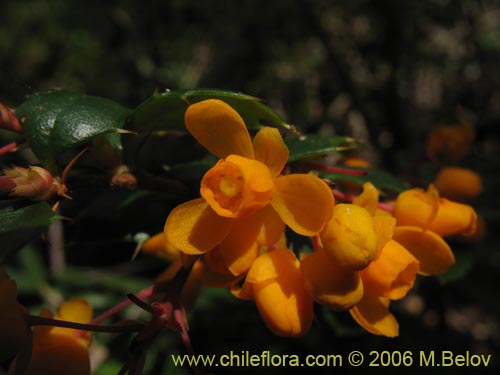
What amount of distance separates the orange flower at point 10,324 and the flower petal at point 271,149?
355mm

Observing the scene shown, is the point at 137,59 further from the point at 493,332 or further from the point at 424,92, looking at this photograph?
the point at 493,332

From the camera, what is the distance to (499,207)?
150 centimetres

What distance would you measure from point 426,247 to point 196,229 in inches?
13.7

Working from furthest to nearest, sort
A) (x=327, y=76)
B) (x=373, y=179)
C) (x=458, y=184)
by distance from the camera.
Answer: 1. (x=327, y=76)
2. (x=458, y=184)
3. (x=373, y=179)

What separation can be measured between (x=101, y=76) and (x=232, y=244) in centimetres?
255

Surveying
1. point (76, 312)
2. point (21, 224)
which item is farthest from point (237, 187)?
point (76, 312)

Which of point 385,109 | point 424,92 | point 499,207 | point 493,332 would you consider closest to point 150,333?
point 499,207

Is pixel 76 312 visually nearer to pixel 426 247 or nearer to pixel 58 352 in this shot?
pixel 58 352

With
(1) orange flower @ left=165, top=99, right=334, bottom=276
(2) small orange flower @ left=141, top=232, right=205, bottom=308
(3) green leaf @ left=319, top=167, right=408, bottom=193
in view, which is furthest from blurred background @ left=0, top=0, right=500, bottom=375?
(1) orange flower @ left=165, top=99, right=334, bottom=276

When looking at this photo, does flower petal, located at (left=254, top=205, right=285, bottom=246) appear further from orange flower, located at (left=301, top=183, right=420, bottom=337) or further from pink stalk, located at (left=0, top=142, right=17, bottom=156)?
pink stalk, located at (left=0, top=142, right=17, bottom=156)

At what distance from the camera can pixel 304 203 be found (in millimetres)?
712

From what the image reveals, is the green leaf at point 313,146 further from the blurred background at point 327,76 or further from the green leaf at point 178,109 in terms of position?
the blurred background at point 327,76

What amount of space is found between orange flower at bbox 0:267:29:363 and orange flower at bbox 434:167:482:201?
0.85 m

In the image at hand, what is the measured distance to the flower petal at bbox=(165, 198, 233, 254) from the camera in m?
0.71
